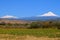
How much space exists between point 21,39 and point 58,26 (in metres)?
40.9

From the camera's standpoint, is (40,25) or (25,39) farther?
(40,25)

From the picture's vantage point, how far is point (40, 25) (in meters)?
71.8

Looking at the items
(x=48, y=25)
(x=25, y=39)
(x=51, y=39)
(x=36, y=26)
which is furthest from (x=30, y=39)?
(x=48, y=25)

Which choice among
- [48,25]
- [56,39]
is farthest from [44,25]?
[56,39]

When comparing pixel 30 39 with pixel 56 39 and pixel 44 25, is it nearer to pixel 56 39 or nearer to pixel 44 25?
pixel 56 39

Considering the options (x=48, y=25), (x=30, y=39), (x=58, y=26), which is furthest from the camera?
(x=48, y=25)

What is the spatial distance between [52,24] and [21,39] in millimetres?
A: 45711

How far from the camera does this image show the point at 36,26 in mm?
70188

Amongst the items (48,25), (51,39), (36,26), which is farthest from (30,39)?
(48,25)

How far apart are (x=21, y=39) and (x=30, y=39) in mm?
1226

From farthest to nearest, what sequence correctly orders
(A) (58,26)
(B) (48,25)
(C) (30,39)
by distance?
(B) (48,25) < (A) (58,26) < (C) (30,39)

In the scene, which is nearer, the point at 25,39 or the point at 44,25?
the point at 25,39

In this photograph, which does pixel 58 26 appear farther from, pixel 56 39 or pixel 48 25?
pixel 56 39

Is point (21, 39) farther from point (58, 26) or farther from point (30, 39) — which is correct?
point (58, 26)
